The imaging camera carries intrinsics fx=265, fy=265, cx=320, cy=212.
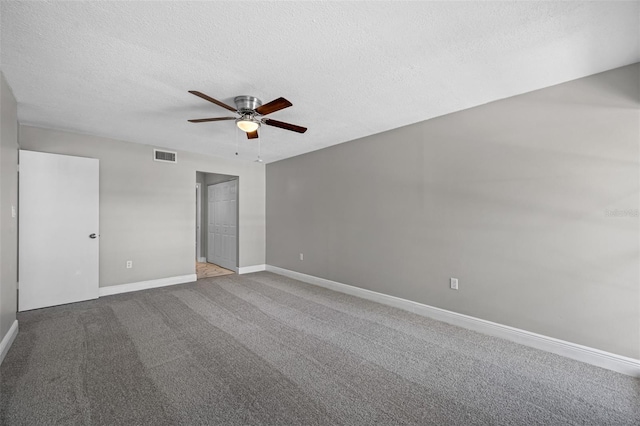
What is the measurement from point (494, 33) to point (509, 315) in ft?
8.56

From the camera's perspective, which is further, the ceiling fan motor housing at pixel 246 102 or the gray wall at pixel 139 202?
the gray wall at pixel 139 202

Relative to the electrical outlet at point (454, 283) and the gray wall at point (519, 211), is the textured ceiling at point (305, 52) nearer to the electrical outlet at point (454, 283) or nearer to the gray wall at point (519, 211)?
the gray wall at point (519, 211)

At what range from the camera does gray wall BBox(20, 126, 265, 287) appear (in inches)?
161

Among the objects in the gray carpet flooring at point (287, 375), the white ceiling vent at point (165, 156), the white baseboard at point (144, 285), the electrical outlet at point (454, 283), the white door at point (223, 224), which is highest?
the white ceiling vent at point (165, 156)

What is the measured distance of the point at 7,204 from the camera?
2562mm

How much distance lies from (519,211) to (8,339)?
16.9 ft

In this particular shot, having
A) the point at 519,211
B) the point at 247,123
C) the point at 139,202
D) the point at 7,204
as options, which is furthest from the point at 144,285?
the point at 519,211

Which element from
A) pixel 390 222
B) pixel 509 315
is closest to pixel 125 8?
pixel 390 222

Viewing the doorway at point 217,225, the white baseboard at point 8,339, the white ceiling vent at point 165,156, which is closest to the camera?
the white baseboard at point 8,339

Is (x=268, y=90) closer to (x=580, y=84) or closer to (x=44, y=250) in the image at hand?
(x=580, y=84)

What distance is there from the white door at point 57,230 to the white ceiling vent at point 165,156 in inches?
34.3

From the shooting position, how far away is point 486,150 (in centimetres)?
294

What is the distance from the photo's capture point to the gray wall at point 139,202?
4.10 metres

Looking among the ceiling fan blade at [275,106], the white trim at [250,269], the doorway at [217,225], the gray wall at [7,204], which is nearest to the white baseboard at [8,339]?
the gray wall at [7,204]
